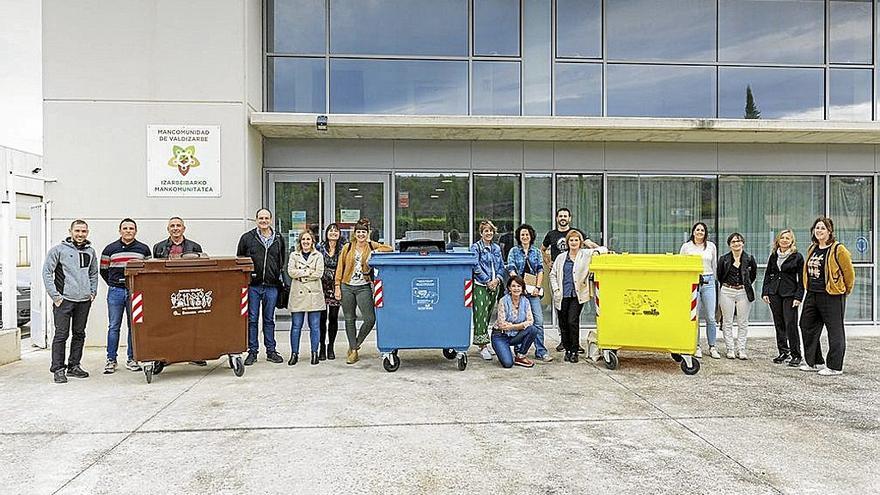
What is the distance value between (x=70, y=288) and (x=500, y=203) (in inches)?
222

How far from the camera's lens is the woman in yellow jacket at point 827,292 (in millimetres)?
6695

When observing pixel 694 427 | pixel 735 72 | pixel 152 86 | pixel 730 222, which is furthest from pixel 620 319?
pixel 152 86

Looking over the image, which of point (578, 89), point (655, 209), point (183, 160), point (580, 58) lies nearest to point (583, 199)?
point (655, 209)

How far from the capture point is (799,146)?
10195 mm

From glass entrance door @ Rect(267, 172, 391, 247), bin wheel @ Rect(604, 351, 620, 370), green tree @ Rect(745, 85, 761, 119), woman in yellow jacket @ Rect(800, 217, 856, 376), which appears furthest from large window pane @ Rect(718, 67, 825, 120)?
glass entrance door @ Rect(267, 172, 391, 247)

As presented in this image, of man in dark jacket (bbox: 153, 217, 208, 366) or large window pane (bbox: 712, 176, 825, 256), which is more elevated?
large window pane (bbox: 712, 176, 825, 256)

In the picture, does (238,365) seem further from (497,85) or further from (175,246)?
(497,85)

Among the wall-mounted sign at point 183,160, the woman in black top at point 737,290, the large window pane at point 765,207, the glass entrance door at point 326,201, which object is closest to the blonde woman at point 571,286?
the woman in black top at point 737,290

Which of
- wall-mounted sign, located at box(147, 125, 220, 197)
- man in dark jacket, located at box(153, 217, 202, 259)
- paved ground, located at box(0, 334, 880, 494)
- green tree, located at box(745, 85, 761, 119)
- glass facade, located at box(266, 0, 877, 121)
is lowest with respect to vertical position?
paved ground, located at box(0, 334, 880, 494)

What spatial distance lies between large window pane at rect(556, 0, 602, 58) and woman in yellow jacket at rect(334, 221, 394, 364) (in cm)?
444

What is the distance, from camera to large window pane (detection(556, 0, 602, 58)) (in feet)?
32.4

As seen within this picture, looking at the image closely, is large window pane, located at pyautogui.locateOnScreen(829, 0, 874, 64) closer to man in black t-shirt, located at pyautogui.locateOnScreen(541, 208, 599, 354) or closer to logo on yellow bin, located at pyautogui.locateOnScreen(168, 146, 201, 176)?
man in black t-shirt, located at pyautogui.locateOnScreen(541, 208, 599, 354)

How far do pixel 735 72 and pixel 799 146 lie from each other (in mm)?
1475

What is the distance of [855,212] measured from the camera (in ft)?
34.1
